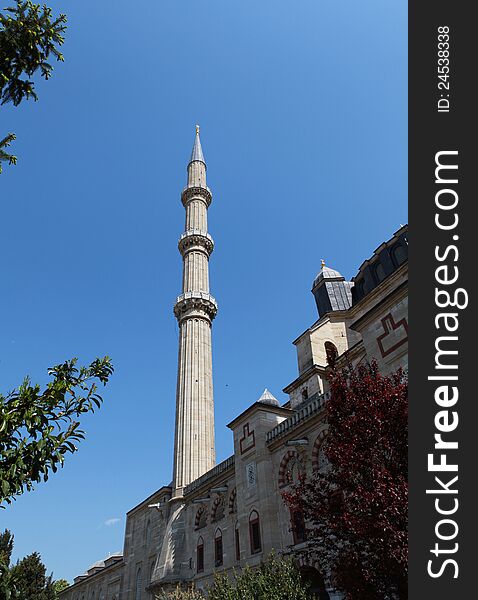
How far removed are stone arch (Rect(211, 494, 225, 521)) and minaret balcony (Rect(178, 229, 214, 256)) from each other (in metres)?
20.8

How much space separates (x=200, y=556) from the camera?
78.4ft

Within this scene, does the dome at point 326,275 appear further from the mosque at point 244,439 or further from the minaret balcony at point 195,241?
the minaret balcony at point 195,241

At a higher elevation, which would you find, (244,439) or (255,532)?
(244,439)

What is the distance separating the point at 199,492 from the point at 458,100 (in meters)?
24.7

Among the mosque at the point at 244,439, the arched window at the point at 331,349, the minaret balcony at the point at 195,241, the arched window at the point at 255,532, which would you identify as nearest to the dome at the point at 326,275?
the mosque at the point at 244,439

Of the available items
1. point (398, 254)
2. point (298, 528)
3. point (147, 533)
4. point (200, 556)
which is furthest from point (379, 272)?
point (147, 533)

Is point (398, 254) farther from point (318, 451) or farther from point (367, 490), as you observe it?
point (367, 490)

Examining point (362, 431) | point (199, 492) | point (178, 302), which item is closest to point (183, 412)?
point (199, 492)

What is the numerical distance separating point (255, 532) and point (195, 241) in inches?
976

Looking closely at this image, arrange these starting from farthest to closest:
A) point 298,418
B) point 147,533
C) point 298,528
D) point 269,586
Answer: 1. point 147,533
2. point 298,418
3. point 298,528
4. point 269,586

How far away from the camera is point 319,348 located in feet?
85.8

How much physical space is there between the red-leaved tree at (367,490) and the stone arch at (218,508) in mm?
13248

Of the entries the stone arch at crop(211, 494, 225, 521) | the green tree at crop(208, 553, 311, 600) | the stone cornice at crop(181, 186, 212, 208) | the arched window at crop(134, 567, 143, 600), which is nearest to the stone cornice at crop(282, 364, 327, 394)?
the stone arch at crop(211, 494, 225, 521)

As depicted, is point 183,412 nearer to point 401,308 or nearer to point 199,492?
point 199,492
